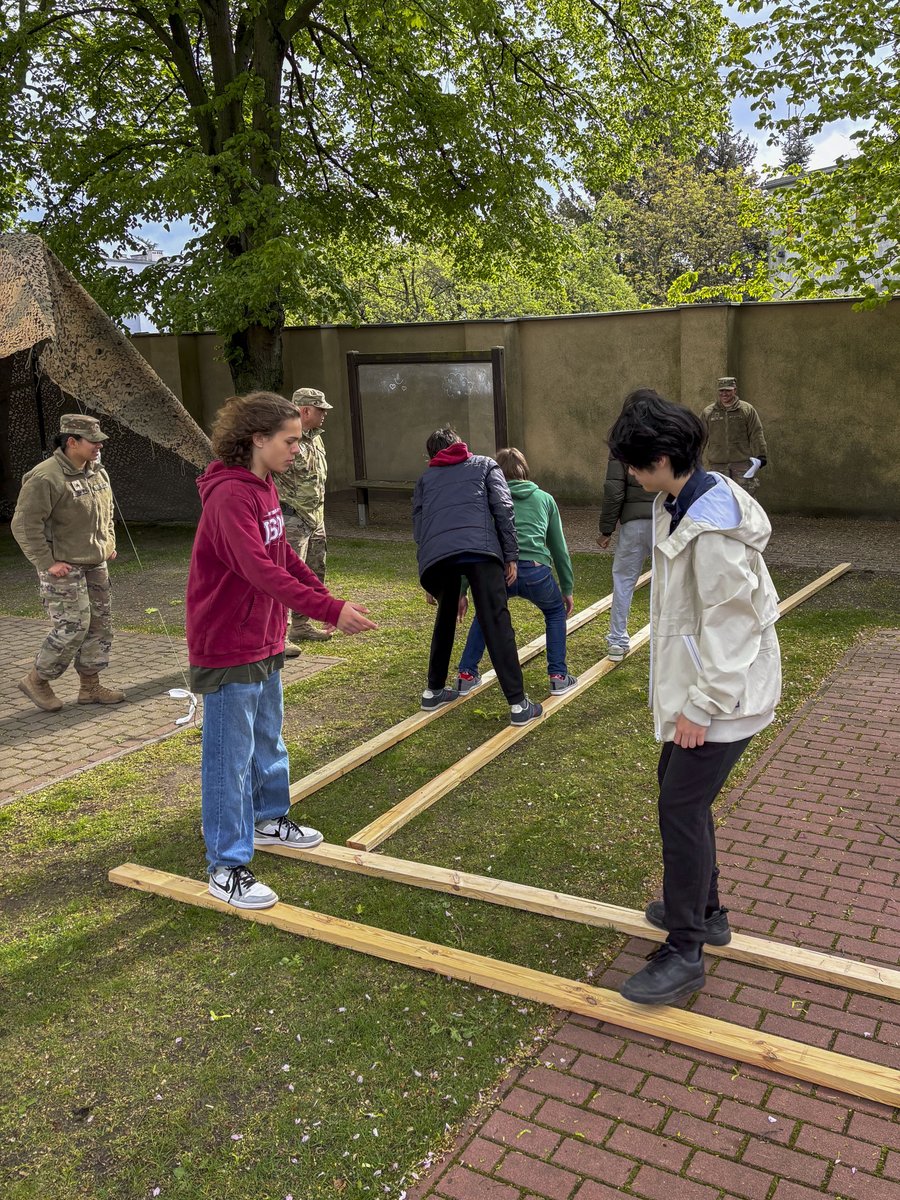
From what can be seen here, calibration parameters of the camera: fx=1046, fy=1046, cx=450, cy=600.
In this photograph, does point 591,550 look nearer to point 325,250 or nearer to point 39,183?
point 325,250

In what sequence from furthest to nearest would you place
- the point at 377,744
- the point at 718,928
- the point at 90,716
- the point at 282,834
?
1. the point at 90,716
2. the point at 377,744
3. the point at 282,834
4. the point at 718,928

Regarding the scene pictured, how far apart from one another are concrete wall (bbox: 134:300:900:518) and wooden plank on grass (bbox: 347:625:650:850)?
25.8 ft

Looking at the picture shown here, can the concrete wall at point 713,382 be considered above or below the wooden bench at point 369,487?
above

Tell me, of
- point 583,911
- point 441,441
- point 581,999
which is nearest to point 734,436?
point 441,441

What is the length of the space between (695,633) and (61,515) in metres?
5.34

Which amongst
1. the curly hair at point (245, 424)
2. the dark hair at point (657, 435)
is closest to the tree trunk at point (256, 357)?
the curly hair at point (245, 424)

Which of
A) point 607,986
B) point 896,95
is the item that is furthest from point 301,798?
point 896,95

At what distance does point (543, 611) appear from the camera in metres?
7.16

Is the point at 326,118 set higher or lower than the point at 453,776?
higher

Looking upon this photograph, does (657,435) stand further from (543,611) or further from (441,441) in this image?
(543,611)

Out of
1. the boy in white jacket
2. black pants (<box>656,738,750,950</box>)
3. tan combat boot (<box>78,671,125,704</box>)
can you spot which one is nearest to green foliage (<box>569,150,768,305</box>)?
tan combat boot (<box>78,671,125,704</box>)

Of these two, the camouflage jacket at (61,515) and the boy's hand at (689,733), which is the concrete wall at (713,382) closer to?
the camouflage jacket at (61,515)

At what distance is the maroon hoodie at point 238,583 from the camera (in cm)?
430

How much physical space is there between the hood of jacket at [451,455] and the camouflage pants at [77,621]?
2819mm
